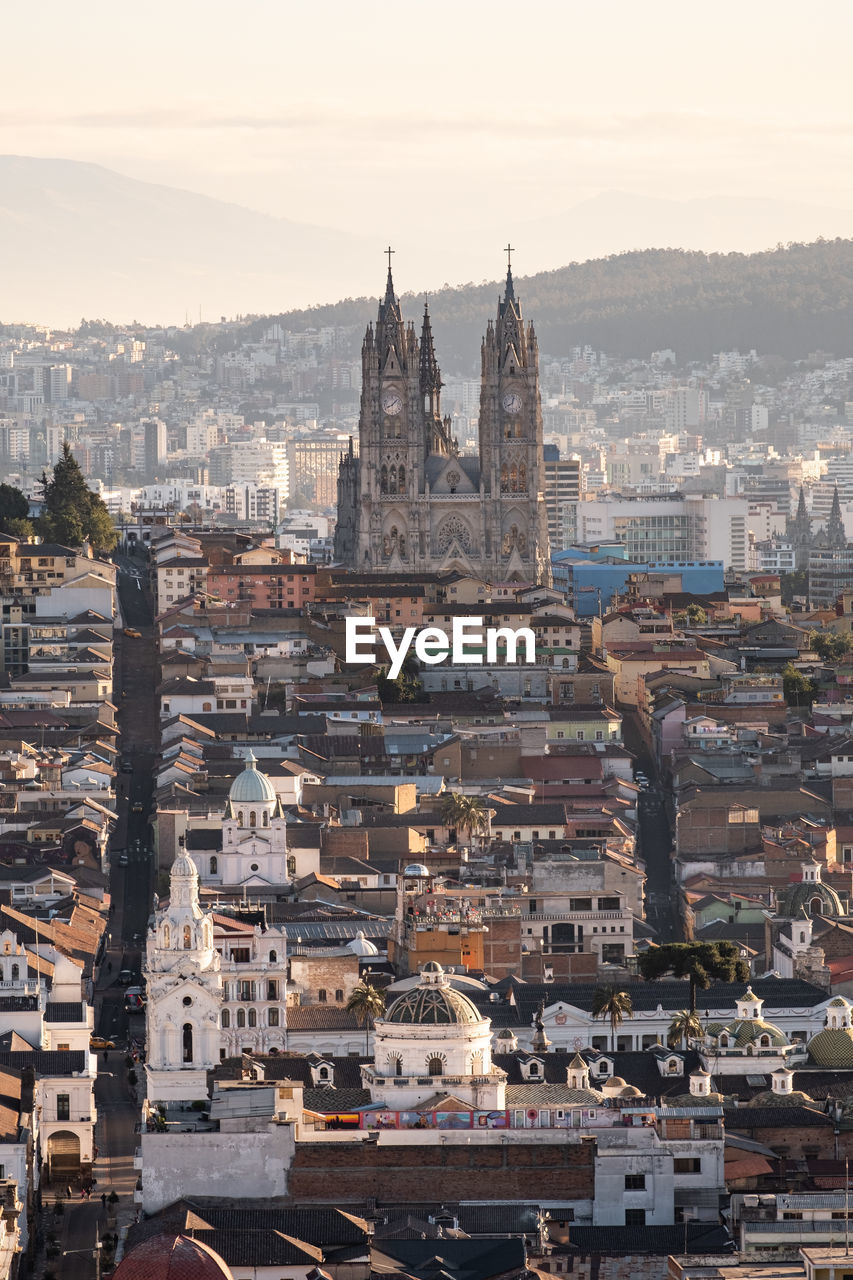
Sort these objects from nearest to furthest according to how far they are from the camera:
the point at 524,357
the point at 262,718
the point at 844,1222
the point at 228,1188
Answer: the point at 844,1222 < the point at 228,1188 < the point at 262,718 < the point at 524,357

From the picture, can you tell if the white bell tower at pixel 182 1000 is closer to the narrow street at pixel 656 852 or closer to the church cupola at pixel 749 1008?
the church cupola at pixel 749 1008

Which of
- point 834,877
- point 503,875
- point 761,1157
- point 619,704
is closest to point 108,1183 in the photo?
point 761,1157

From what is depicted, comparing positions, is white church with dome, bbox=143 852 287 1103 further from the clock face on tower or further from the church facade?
the clock face on tower

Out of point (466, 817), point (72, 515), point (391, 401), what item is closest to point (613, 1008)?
point (466, 817)

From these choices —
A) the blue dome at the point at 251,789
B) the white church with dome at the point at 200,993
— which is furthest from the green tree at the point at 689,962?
the white church with dome at the point at 200,993

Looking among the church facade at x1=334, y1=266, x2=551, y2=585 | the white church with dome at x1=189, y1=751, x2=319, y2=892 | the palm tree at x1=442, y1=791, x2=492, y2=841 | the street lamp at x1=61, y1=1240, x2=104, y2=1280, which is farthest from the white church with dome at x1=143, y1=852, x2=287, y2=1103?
the church facade at x1=334, y1=266, x2=551, y2=585

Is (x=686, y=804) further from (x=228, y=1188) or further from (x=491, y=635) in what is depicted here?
(x=228, y=1188)

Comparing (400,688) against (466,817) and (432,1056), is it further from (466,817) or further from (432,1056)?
(432,1056)
